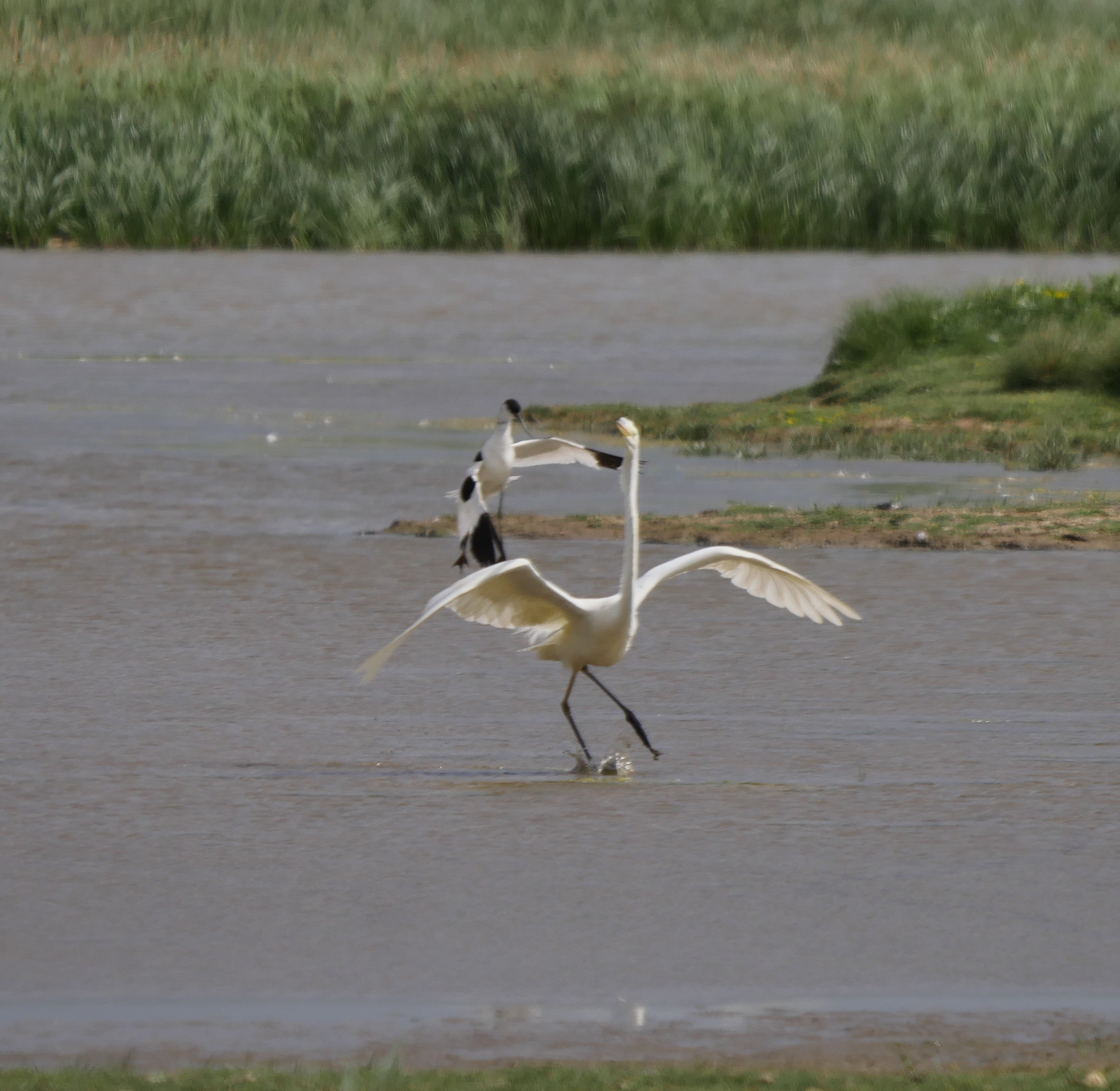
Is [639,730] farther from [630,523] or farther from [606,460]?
[606,460]

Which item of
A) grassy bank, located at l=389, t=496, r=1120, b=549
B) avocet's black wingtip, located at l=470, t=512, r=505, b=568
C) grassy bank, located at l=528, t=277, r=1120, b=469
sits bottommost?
grassy bank, located at l=528, t=277, r=1120, b=469

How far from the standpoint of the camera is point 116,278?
1142 inches

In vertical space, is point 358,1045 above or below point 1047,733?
above

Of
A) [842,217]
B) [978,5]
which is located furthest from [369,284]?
[978,5]

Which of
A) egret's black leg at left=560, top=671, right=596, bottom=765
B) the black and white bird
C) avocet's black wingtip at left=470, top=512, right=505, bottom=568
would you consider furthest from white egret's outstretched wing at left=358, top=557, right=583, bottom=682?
avocet's black wingtip at left=470, top=512, right=505, bottom=568

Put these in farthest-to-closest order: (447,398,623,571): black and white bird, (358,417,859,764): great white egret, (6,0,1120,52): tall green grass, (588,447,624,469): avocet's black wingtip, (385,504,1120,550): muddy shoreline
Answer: (6,0,1120,52): tall green grass
(385,504,1120,550): muddy shoreline
(588,447,624,469): avocet's black wingtip
(447,398,623,571): black and white bird
(358,417,859,764): great white egret

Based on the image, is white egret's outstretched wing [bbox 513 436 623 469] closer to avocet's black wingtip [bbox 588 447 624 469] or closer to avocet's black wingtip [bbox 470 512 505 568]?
avocet's black wingtip [bbox 588 447 624 469]

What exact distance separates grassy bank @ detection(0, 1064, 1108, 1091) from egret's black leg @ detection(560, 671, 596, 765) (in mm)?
3061

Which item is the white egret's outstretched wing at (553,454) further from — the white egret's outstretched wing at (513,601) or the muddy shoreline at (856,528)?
the white egret's outstretched wing at (513,601)

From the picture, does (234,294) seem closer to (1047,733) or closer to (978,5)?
(1047,733)

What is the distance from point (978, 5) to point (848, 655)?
141 feet

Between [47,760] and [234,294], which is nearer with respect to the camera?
[47,760]

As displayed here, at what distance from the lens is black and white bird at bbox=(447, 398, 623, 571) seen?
33.2 feet

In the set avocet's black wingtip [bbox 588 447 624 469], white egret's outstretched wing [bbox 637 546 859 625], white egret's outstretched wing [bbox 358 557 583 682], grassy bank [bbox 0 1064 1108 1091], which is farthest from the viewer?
avocet's black wingtip [bbox 588 447 624 469]
